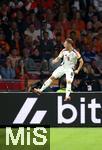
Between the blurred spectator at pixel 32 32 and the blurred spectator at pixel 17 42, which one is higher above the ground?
the blurred spectator at pixel 32 32

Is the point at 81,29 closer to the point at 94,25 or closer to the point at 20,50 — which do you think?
the point at 94,25

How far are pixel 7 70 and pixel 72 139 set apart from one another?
5774 mm

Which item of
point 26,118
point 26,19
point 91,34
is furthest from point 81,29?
point 26,118

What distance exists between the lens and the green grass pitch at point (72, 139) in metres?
13.7

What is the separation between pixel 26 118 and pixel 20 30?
5676 millimetres

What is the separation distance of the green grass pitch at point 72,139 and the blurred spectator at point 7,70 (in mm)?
4204

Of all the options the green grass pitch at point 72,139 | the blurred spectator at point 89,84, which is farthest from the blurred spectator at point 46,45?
the green grass pitch at point 72,139

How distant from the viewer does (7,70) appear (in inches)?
798

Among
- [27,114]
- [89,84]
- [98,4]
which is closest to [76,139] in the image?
[27,114]

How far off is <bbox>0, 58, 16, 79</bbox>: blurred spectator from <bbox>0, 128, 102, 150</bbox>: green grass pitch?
13.8 feet

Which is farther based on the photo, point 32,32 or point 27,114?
point 32,32

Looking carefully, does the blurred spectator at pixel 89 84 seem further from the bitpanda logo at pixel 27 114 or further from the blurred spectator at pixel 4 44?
the bitpanda logo at pixel 27 114

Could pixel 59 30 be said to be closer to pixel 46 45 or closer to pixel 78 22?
pixel 78 22

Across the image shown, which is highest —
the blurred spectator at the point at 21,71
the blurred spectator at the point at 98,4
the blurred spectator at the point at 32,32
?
the blurred spectator at the point at 98,4
